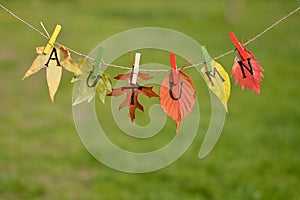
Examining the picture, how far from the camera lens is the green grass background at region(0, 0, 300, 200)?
2.22 meters

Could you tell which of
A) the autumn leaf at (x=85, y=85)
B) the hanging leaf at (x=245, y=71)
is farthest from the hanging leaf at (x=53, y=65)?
the hanging leaf at (x=245, y=71)

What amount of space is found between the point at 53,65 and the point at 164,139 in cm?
202

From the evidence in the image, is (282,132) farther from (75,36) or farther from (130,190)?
(75,36)

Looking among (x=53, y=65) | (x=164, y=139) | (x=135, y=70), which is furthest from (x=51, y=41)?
(x=164, y=139)

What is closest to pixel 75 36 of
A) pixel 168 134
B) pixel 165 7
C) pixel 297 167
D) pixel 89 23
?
pixel 89 23

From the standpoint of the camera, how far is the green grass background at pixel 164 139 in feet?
7.29

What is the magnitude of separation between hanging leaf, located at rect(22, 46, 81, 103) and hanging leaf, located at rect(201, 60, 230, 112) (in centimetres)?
25

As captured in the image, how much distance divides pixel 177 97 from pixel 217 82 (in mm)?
82

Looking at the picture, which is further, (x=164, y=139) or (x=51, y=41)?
(x=164, y=139)

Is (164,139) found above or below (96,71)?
above

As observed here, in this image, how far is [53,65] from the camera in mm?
847

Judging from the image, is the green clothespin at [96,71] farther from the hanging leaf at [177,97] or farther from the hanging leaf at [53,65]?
the hanging leaf at [177,97]

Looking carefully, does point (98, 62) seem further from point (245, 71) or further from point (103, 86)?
point (245, 71)

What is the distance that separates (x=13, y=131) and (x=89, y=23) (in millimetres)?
3226
